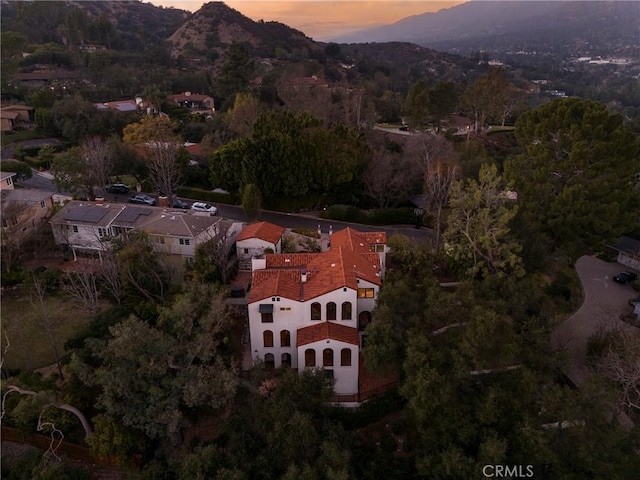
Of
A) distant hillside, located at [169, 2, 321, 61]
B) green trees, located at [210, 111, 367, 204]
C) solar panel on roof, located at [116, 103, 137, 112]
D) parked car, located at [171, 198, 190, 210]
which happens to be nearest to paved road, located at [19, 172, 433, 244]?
green trees, located at [210, 111, 367, 204]

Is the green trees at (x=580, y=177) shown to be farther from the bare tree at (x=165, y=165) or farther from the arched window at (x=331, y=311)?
the bare tree at (x=165, y=165)

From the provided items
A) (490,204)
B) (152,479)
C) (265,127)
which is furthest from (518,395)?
(265,127)

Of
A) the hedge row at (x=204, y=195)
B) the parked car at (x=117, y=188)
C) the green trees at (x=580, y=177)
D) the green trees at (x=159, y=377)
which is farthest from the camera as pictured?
the parked car at (x=117, y=188)

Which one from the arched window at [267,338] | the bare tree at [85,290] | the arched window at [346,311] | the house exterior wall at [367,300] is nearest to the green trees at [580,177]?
the house exterior wall at [367,300]

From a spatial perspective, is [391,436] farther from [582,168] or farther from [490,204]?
[582,168]

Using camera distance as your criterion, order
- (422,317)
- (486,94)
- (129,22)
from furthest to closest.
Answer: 1. (129,22)
2. (486,94)
3. (422,317)

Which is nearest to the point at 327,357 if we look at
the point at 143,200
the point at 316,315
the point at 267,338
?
the point at 316,315
